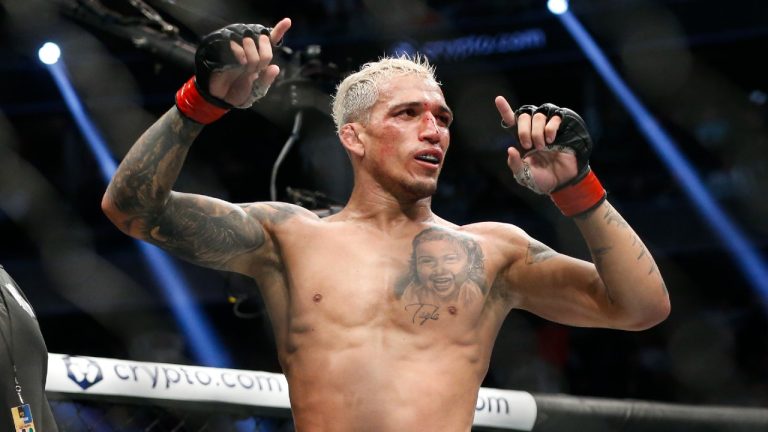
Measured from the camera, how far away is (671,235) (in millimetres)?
6324

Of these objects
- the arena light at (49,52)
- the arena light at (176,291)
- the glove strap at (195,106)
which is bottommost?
the glove strap at (195,106)

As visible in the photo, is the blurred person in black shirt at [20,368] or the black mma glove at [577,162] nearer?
the blurred person in black shirt at [20,368]

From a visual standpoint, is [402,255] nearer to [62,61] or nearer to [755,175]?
[755,175]

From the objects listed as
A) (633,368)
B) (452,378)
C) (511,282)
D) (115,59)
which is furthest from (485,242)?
(115,59)

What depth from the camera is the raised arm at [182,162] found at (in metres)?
1.55

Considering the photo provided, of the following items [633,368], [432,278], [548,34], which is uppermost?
[548,34]

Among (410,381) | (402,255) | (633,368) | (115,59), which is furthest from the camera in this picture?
(115,59)

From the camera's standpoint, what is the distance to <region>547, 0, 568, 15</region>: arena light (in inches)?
265

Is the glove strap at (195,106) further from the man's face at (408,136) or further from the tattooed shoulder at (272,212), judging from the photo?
the man's face at (408,136)

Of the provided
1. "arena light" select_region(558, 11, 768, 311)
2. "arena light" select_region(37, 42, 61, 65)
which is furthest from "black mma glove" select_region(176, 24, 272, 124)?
"arena light" select_region(558, 11, 768, 311)

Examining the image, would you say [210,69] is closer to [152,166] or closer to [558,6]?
[152,166]

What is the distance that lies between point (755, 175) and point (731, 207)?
24 centimetres

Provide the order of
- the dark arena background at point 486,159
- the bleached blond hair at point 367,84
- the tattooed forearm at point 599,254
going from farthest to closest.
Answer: the dark arena background at point 486,159 < the bleached blond hair at point 367,84 < the tattooed forearm at point 599,254
